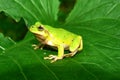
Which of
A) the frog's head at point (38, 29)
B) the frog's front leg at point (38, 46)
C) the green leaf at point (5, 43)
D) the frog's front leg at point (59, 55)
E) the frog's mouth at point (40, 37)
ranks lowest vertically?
the frog's front leg at point (59, 55)

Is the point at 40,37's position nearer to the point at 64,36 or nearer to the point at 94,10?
the point at 64,36

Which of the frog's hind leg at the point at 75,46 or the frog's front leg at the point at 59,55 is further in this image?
the frog's hind leg at the point at 75,46

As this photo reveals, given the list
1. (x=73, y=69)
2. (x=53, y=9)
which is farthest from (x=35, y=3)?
(x=73, y=69)

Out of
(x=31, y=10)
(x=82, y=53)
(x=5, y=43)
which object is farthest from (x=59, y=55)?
(x=31, y=10)

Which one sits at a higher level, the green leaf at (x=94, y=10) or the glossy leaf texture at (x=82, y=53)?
the green leaf at (x=94, y=10)

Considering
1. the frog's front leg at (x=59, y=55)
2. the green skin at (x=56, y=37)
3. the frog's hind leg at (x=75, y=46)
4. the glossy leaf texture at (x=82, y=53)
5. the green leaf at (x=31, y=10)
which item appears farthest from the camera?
the green leaf at (x=31, y=10)

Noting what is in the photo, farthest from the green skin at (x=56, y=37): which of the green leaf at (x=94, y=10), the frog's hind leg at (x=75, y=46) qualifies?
the green leaf at (x=94, y=10)

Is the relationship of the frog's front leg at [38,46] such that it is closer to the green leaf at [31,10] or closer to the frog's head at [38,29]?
the frog's head at [38,29]
